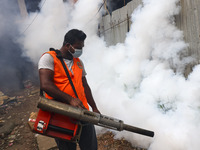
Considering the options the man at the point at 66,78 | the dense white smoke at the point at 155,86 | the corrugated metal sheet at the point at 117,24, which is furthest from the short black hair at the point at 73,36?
the corrugated metal sheet at the point at 117,24

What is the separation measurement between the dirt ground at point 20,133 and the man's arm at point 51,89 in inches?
71.2

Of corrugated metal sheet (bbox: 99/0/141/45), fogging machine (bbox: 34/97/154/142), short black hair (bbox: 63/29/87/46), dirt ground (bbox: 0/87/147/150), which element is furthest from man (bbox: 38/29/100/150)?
corrugated metal sheet (bbox: 99/0/141/45)

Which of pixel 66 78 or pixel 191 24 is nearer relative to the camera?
pixel 66 78

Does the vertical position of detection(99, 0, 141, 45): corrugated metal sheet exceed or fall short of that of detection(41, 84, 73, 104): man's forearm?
it exceeds it

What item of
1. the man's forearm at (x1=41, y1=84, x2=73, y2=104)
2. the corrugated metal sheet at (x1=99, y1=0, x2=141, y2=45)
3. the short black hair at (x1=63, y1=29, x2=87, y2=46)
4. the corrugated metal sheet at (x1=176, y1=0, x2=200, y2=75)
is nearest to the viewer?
the man's forearm at (x1=41, y1=84, x2=73, y2=104)

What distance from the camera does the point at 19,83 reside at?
372 inches

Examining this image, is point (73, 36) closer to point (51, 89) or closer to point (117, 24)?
point (51, 89)

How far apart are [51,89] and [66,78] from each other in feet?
0.69

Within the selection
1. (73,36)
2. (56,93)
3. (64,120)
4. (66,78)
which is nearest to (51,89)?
(56,93)

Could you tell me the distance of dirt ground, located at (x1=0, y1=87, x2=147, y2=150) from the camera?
2965 millimetres

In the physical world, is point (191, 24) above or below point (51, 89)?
above

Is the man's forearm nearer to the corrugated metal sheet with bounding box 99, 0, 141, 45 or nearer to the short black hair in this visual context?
the short black hair

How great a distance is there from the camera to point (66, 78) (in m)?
1.63

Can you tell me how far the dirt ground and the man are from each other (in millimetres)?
1188
